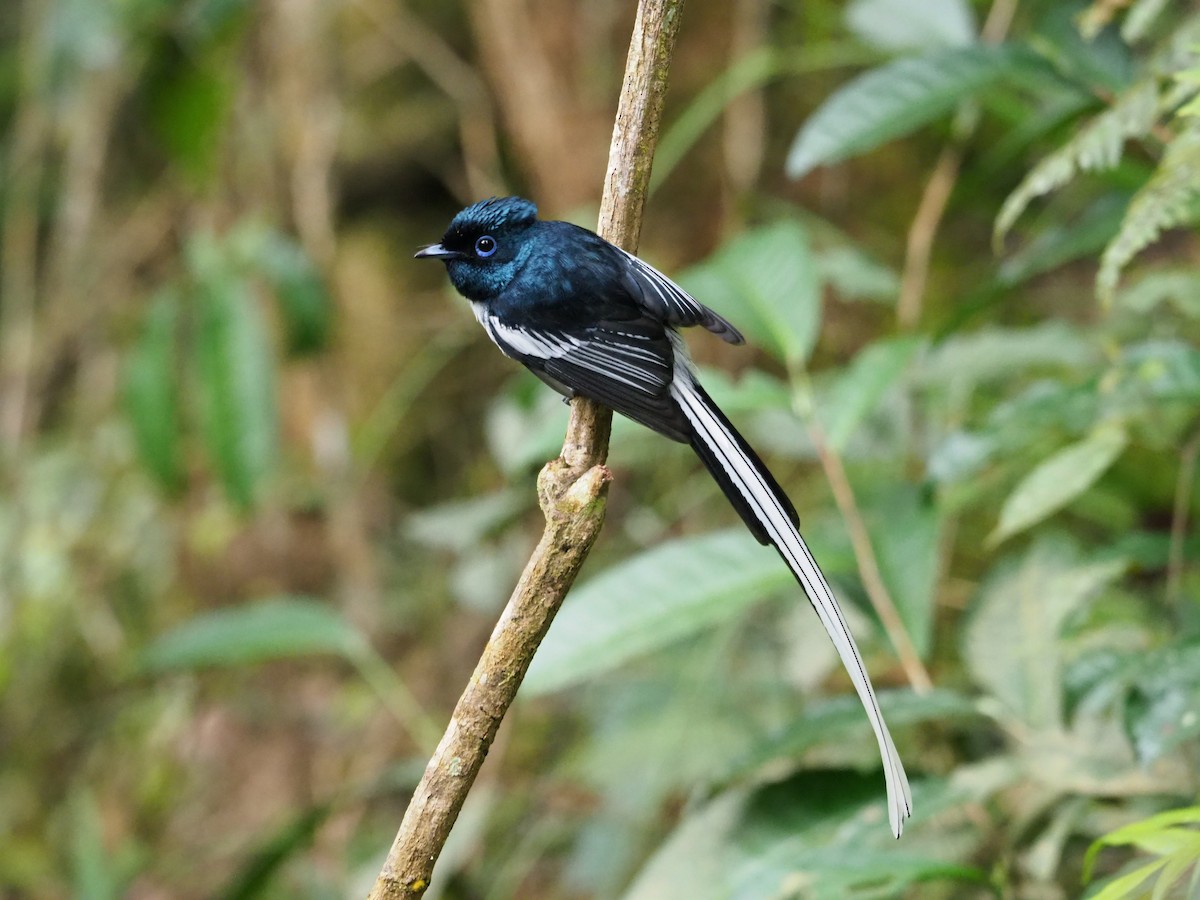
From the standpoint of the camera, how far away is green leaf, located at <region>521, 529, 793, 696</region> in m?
1.95

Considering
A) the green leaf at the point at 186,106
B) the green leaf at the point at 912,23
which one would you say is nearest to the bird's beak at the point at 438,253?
the green leaf at the point at 912,23

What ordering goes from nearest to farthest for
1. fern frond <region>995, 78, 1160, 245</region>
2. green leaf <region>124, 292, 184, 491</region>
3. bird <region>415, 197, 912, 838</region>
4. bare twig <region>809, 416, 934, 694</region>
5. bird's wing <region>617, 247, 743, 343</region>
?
bird <region>415, 197, 912, 838</region> < fern frond <region>995, 78, 1160, 245</region> < bird's wing <region>617, 247, 743, 343</region> < bare twig <region>809, 416, 934, 694</region> < green leaf <region>124, 292, 184, 491</region>

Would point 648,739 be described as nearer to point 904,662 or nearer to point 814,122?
point 904,662

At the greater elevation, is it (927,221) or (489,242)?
(489,242)

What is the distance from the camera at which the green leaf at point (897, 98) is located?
7.05 ft

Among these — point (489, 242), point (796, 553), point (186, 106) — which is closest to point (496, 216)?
point (489, 242)

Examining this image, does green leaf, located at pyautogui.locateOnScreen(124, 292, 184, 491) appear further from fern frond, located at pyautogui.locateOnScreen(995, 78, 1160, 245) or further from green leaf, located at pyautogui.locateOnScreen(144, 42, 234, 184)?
fern frond, located at pyautogui.locateOnScreen(995, 78, 1160, 245)

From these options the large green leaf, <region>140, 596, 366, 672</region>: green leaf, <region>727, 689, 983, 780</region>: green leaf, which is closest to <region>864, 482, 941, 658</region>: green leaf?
<region>727, 689, 983, 780</region>: green leaf

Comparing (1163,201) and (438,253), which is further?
(438,253)

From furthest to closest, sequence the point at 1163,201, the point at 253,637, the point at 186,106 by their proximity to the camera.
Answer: the point at 186,106 → the point at 253,637 → the point at 1163,201

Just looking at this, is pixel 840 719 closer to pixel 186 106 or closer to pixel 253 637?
pixel 253 637

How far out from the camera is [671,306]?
1938 millimetres

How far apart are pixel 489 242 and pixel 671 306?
45 centimetres

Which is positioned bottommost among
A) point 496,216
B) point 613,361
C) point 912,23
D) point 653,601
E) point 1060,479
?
point 1060,479
